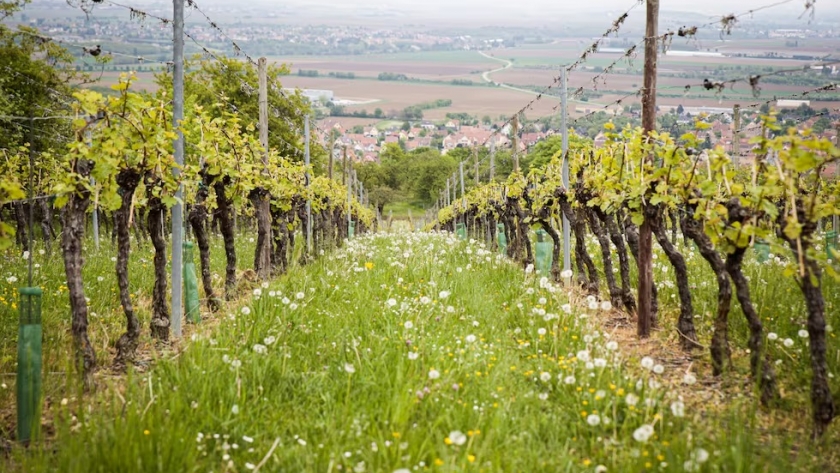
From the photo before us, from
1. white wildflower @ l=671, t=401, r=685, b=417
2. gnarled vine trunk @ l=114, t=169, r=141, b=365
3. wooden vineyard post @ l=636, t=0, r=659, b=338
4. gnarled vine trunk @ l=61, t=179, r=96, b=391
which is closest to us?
white wildflower @ l=671, t=401, r=685, b=417

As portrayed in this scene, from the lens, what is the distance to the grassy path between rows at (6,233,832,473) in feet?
15.0

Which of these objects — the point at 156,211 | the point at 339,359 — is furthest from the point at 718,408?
the point at 156,211

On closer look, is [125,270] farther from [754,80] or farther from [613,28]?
[613,28]

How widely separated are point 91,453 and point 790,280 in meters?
9.77

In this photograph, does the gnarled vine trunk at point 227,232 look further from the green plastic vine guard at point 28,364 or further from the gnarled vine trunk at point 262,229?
the green plastic vine guard at point 28,364

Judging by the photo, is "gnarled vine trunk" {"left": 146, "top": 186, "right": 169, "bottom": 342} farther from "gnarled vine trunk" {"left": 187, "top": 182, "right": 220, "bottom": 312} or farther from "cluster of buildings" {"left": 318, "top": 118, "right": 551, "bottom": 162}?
"cluster of buildings" {"left": 318, "top": 118, "right": 551, "bottom": 162}

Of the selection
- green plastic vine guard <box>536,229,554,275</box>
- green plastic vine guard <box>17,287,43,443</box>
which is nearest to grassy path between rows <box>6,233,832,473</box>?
green plastic vine guard <box>17,287,43,443</box>

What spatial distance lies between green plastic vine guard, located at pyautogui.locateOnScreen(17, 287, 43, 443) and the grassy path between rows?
26 cm

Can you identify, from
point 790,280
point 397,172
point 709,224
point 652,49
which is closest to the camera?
point 709,224

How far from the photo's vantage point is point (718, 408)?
5.89 metres

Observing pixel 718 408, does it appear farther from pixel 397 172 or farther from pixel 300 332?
pixel 397 172

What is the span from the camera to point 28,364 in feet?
18.8

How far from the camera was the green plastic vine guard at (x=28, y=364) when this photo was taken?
18.5 ft

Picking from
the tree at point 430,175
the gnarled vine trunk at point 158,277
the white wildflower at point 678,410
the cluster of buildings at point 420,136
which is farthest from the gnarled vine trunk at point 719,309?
the cluster of buildings at point 420,136
